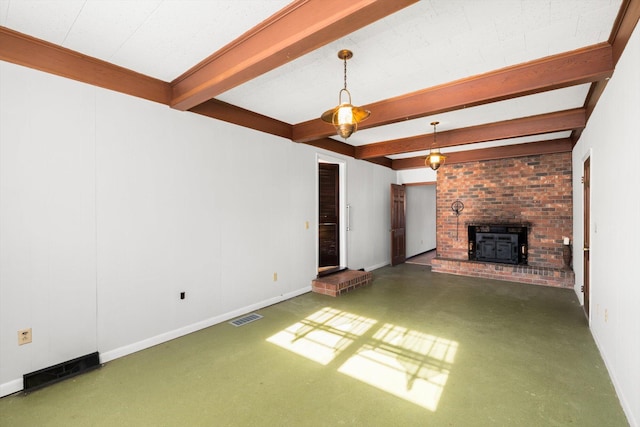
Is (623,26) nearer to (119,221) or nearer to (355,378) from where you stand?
(355,378)

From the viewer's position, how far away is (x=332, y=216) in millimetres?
6043

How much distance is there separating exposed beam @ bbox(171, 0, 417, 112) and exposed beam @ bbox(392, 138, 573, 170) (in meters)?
5.35

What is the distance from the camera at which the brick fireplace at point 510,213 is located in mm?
5625

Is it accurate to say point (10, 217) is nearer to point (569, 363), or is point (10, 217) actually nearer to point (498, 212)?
point (569, 363)

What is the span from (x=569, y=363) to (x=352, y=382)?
78.3 inches

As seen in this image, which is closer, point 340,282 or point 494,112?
point 494,112

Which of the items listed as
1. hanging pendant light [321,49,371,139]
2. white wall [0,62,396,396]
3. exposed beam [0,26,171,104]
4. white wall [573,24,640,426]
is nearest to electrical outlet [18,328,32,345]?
white wall [0,62,396,396]

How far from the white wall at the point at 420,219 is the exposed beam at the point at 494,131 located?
3.04 m

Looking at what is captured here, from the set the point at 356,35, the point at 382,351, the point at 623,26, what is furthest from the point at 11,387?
the point at 623,26

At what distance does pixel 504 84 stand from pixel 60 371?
4750mm

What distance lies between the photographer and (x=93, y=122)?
270cm

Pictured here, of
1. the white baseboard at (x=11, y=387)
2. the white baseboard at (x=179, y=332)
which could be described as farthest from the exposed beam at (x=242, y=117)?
the white baseboard at (x=11, y=387)

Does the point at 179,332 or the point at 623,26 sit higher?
the point at 623,26

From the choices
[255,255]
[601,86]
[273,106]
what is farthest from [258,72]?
[601,86]
